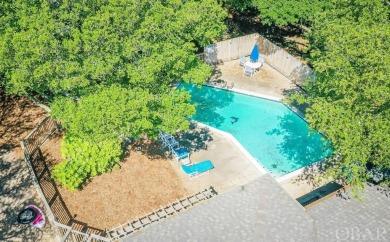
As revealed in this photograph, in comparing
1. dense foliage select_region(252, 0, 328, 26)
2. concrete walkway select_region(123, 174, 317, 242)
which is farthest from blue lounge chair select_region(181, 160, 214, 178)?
dense foliage select_region(252, 0, 328, 26)

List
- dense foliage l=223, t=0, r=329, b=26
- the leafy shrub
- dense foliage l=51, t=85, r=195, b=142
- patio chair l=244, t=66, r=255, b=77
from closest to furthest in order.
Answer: dense foliage l=51, t=85, r=195, b=142
the leafy shrub
dense foliage l=223, t=0, r=329, b=26
patio chair l=244, t=66, r=255, b=77

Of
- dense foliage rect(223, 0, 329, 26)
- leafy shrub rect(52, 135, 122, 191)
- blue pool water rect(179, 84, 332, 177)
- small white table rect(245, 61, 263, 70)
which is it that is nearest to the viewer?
leafy shrub rect(52, 135, 122, 191)

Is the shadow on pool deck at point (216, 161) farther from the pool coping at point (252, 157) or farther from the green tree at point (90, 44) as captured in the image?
the green tree at point (90, 44)

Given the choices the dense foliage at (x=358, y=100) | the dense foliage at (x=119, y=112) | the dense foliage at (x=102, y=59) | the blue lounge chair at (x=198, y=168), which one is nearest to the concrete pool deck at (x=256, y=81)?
the blue lounge chair at (x=198, y=168)

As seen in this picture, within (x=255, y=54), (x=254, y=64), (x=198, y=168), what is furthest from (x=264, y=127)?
(x=255, y=54)

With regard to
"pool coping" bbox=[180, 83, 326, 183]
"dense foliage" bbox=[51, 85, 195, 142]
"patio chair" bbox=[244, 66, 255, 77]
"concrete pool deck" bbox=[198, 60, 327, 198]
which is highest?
"dense foliage" bbox=[51, 85, 195, 142]

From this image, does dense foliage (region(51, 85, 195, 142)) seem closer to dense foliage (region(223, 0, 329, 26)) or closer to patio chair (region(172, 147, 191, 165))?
patio chair (region(172, 147, 191, 165))

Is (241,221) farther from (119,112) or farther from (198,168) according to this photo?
(119,112)
